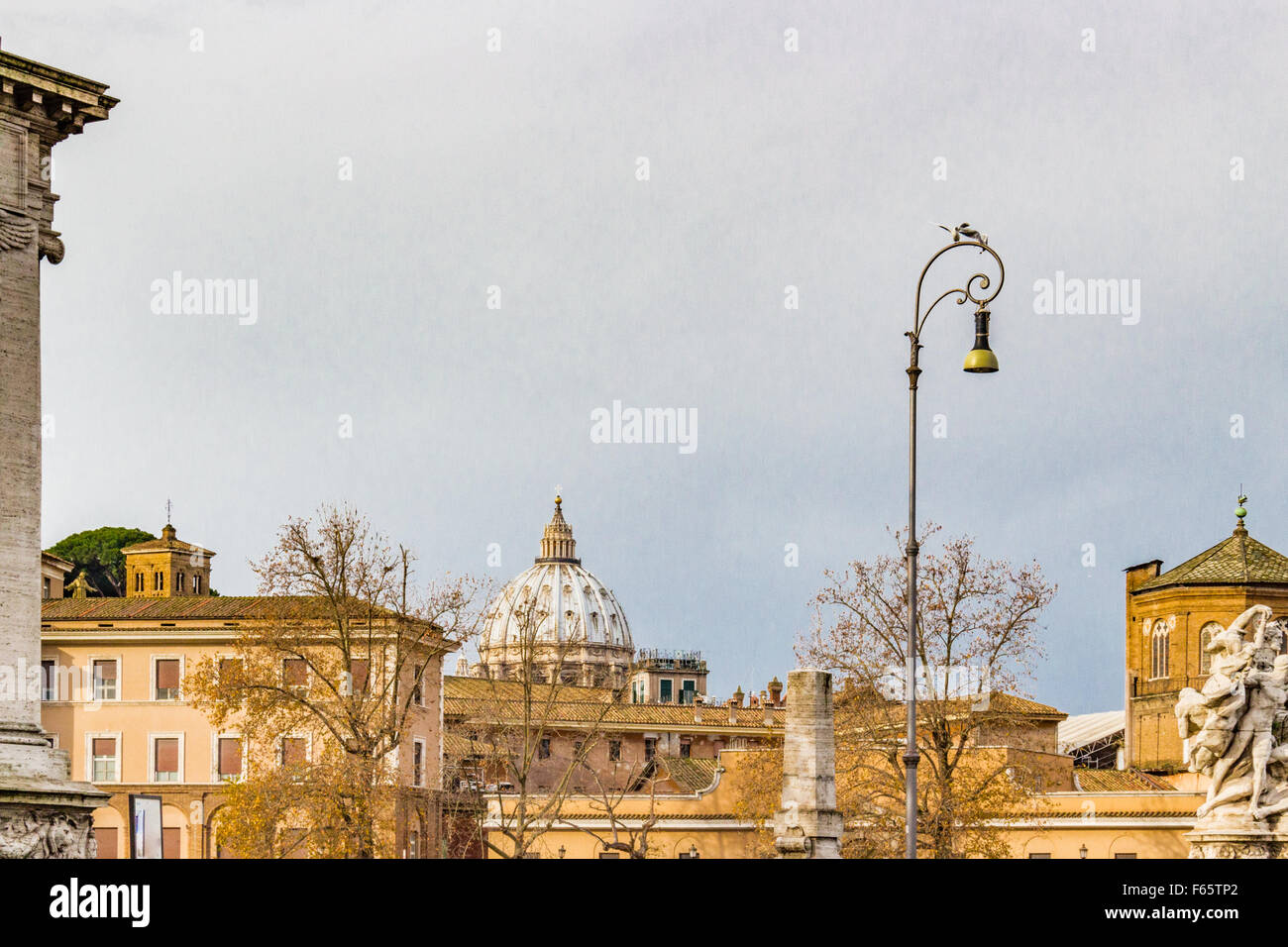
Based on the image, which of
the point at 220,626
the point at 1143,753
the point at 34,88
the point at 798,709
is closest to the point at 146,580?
the point at 220,626

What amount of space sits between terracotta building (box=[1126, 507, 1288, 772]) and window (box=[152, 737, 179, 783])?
38731 mm

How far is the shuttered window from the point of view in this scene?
64.8 meters

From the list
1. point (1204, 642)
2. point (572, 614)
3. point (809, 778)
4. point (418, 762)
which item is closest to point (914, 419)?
point (809, 778)

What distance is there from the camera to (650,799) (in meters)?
64.8

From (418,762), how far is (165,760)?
817 centimetres

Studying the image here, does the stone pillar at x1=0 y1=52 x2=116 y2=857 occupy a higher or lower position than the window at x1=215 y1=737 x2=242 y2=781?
higher

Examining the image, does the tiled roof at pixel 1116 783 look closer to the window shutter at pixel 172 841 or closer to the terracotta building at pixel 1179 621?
the terracotta building at pixel 1179 621

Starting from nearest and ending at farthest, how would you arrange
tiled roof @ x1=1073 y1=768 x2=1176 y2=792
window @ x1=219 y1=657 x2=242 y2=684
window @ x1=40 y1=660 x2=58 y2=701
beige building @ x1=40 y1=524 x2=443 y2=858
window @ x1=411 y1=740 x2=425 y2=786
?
1. window @ x1=219 y1=657 x2=242 y2=684
2. window @ x1=411 y1=740 x2=425 y2=786
3. beige building @ x1=40 y1=524 x2=443 y2=858
4. window @ x1=40 y1=660 x2=58 y2=701
5. tiled roof @ x1=1073 y1=768 x2=1176 y2=792

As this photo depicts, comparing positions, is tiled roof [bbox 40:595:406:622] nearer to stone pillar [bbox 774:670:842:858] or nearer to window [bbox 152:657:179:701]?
window [bbox 152:657:179:701]

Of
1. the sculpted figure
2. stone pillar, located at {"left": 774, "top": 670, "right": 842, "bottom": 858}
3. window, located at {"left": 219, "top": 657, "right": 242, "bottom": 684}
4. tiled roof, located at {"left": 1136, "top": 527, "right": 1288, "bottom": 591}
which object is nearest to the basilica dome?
tiled roof, located at {"left": 1136, "top": 527, "right": 1288, "bottom": 591}

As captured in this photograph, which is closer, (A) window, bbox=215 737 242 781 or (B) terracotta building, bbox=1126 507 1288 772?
(A) window, bbox=215 737 242 781

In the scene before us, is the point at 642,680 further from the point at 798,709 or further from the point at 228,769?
the point at 798,709

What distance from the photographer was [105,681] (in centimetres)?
6512
